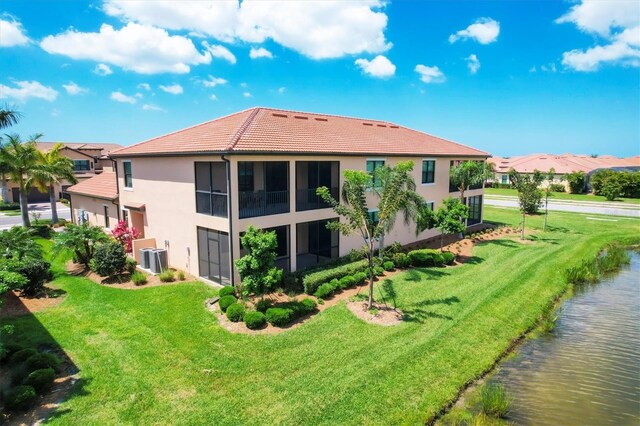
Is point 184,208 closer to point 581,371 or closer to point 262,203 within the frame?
point 262,203

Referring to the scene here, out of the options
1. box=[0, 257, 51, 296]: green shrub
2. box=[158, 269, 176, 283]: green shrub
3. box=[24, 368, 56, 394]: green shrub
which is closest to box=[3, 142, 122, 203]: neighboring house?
box=[0, 257, 51, 296]: green shrub

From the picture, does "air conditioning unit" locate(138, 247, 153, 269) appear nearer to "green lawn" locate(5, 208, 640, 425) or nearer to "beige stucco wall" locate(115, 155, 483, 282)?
"beige stucco wall" locate(115, 155, 483, 282)

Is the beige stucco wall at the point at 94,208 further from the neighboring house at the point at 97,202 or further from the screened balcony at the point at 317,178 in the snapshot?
the screened balcony at the point at 317,178

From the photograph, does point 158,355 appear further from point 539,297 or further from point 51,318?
point 539,297

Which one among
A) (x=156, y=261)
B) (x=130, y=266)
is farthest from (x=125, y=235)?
(x=156, y=261)

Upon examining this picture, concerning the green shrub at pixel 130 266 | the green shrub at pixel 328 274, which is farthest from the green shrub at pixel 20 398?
the green shrub at pixel 130 266
